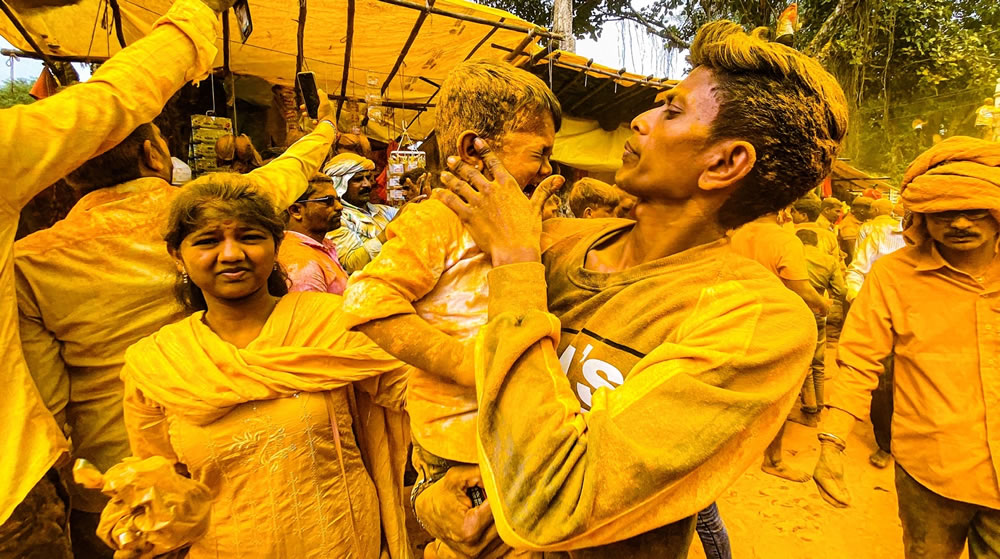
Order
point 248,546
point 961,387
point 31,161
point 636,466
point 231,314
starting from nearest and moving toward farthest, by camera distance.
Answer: point 636,466 → point 31,161 → point 248,546 → point 231,314 → point 961,387

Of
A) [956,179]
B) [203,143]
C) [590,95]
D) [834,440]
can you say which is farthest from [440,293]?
[590,95]

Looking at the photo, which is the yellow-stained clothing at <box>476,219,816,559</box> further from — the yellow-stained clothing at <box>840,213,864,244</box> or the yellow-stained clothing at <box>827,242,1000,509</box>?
the yellow-stained clothing at <box>840,213,864,244</box>

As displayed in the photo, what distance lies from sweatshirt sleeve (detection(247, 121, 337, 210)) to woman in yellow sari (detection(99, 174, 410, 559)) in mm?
525

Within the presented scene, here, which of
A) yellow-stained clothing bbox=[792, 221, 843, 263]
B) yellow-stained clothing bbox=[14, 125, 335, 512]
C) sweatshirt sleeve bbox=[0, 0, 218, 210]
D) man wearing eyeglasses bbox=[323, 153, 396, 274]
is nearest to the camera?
sweatshirt sleeve bbox=[0, 0, 218, 210]

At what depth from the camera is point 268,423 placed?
5.36 ft

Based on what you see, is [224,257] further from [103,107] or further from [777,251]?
[777,251]

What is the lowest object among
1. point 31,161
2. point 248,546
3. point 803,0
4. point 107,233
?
point 248,546

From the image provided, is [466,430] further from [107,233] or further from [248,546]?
[107,233]

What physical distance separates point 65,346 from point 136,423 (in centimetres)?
63

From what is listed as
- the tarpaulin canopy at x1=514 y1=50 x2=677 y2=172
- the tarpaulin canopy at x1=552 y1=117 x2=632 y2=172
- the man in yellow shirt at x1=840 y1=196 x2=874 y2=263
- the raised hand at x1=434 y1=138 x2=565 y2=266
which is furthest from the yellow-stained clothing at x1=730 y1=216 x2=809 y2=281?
the man in yellow shirt at x1=840 y1=196 x2=874 y2=263

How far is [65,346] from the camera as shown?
198cm

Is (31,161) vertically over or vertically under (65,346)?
over

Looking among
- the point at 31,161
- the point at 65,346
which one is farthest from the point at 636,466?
the point at 65,346

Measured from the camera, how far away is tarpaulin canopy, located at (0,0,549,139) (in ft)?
15.1
